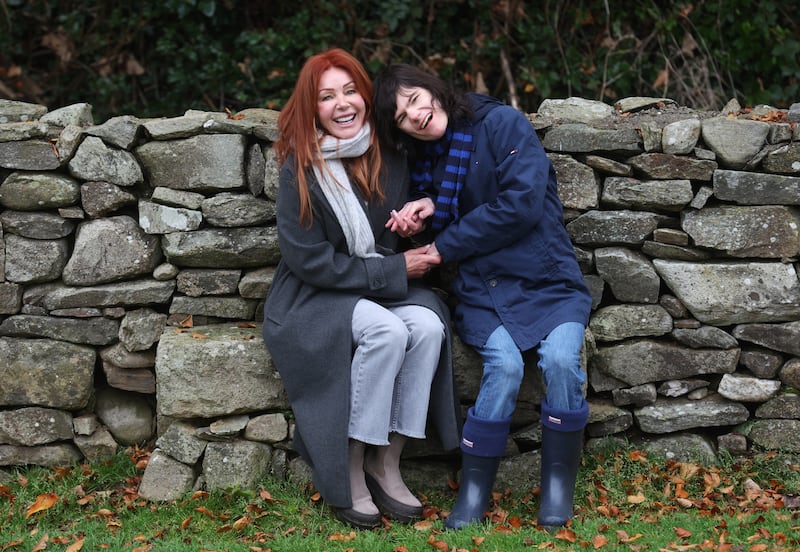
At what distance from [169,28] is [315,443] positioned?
3276 mm

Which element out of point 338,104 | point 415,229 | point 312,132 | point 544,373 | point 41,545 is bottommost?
point 41,545

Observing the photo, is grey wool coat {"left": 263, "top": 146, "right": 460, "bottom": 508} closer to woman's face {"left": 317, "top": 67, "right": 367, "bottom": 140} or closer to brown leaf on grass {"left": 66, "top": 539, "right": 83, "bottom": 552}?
woman's face {"left": 317, "top": 67, "right": 367, "bottom": 140}

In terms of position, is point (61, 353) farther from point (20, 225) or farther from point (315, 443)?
point (315, 443)

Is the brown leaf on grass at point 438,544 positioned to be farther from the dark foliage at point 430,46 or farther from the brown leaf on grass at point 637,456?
the dark foliage at point 430,46

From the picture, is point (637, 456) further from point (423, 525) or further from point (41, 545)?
point (41, 545)

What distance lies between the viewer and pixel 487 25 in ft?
18.6

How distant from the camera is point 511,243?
3408 millimetres

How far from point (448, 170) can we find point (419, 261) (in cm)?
36

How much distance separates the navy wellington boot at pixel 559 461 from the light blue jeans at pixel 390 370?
1.46ft

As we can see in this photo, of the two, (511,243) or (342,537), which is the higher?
(511,243)

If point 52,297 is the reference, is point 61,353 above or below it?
below

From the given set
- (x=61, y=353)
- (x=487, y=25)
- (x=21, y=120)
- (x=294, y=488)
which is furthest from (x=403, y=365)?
(x=487, y=25)

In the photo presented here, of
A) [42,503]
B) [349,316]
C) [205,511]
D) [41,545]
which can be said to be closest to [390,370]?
[349,316]

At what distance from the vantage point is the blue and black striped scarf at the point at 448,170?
3.45m
